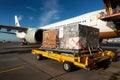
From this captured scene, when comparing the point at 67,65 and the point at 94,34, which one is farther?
the point at 94,34

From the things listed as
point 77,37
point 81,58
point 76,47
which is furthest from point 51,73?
point 77,37

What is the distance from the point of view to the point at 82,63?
14.9 feet

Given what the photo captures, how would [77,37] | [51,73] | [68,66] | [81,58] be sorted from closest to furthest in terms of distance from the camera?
[81,58] → [51,73] → [68,66] → [77,37]

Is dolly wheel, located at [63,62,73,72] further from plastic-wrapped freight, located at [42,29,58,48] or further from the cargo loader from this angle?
plastic-wrapped freight, located at [42,29,58,48]

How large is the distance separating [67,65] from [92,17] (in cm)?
701

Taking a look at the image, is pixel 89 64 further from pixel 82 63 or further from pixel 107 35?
pixel 107 35

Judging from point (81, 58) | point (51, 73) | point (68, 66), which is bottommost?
point (51, 73)

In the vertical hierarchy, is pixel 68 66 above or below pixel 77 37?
below

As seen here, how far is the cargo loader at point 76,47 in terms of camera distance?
4.80 metres

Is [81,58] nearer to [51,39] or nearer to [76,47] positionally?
[76,47]

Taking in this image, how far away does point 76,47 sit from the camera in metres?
5.32

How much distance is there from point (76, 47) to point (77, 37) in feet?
1.64

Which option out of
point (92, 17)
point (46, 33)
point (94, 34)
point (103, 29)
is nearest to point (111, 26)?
point (103, 29)

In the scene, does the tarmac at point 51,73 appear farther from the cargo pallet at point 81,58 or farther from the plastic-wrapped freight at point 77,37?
the plastic-wrapped freight at point 77,37
